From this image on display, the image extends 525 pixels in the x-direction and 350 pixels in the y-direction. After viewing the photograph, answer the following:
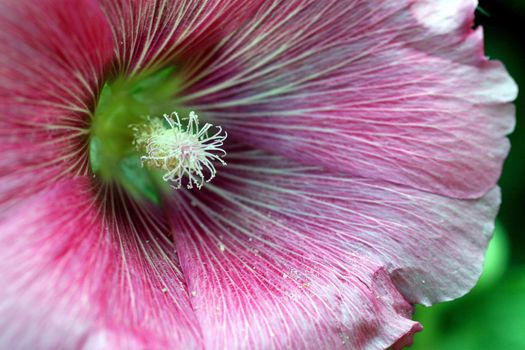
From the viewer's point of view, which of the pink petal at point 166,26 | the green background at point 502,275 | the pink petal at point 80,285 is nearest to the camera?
the pink petal at point 80,285

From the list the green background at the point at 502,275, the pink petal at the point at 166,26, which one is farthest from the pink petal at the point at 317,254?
the green background at the point at 502,275

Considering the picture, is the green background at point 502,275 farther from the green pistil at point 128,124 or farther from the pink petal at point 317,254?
the green pistil at point 128,124

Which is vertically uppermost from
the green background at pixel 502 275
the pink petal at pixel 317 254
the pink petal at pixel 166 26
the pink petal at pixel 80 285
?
the pink petal at pixel 166 26

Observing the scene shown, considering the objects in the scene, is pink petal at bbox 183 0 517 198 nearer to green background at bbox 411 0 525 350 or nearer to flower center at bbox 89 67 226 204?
flower center at bbox 89 67 226 204

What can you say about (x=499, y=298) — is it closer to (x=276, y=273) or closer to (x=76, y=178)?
(x=276, y=273)

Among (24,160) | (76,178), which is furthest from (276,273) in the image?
(24,160)

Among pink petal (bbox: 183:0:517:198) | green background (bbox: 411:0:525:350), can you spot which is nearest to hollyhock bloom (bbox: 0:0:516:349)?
pink petal (bbox: 183:0:517:198)

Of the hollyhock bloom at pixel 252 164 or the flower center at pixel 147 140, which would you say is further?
the flower center at pixel 147 140

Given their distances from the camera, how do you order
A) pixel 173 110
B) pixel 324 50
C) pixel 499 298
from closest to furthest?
pixel 324 50 < pixel 173 110 < pixel 499 298
